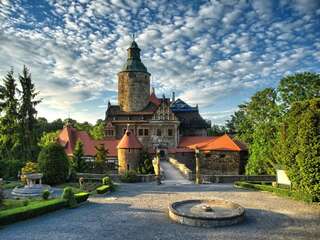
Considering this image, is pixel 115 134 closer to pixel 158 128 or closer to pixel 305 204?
pixel 158 128

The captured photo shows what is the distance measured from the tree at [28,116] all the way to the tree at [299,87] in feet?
95.7

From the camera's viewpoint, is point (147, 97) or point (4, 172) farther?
point (147, 97)

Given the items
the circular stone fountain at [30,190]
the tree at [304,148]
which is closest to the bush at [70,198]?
the circular stone fountain at [30,190]

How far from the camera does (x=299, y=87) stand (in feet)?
106

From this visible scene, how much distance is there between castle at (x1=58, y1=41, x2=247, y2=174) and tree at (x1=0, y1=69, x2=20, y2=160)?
595 centimetres

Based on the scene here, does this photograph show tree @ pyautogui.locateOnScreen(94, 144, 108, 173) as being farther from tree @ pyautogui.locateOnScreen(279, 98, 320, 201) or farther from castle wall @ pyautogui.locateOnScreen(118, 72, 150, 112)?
tree @ pyautogui.locateOnScreen(279, 98, 320, 201)

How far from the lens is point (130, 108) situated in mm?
48406

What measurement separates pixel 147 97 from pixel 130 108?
133 inches

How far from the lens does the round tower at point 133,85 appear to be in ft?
159

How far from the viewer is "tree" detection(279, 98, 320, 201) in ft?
58.9

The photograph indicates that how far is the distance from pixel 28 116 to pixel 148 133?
55.8ft

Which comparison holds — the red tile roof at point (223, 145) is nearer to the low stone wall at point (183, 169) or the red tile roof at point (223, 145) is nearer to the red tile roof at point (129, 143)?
the low stone wall at point (183, 169)

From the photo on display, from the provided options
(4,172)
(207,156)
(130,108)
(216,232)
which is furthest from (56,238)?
(130,108)

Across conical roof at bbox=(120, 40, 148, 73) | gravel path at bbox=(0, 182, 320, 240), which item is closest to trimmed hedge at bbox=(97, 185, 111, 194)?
gravel path at bbox=(0, 182, 320, 240)
